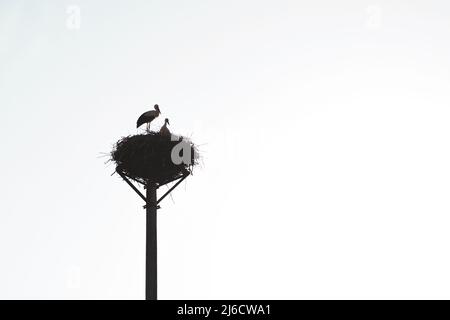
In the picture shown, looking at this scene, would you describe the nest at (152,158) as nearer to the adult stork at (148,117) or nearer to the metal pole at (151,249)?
the metal pole at (151,249)

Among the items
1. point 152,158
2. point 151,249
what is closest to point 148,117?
point 152,158

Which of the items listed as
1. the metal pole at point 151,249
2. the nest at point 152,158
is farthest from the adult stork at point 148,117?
the metal pole at point 151,249

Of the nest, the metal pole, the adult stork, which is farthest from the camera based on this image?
the adult stork

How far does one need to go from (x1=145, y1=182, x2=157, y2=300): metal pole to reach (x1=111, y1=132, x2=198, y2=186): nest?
408 millimetres

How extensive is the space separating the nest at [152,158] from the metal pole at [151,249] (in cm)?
41

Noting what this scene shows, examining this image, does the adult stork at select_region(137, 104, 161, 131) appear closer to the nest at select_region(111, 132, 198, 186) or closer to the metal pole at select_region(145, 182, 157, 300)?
the nest at select_region(111, 132, 198, 186)

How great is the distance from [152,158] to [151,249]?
225cm

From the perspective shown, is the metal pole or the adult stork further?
the adult stork

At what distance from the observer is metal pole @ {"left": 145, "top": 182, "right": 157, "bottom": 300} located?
13750 millimetres

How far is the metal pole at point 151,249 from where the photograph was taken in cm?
1375

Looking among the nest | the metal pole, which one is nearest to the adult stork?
the nest
